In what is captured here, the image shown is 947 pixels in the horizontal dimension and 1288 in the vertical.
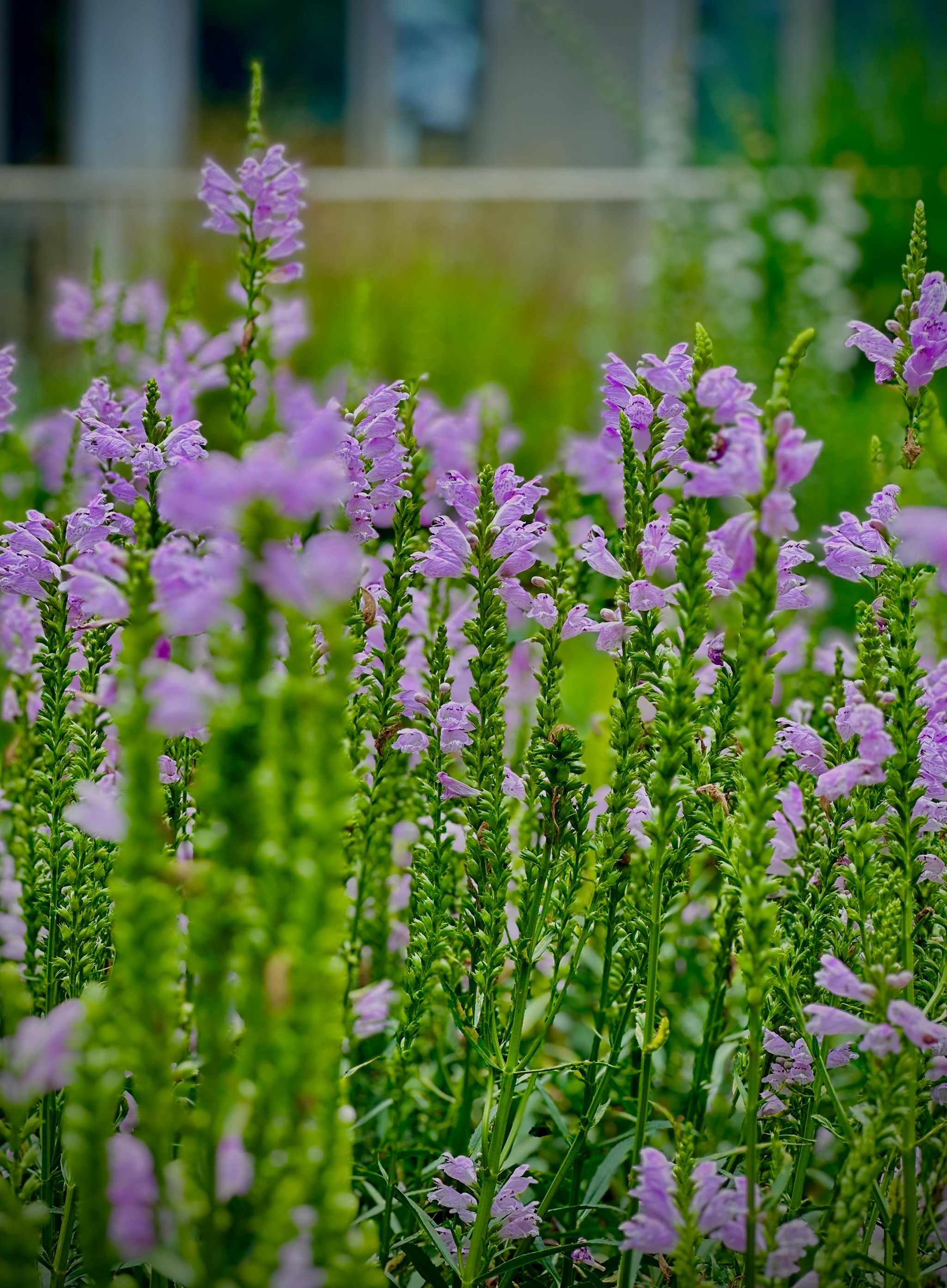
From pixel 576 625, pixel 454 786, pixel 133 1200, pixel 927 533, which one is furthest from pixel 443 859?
pixel 927 533

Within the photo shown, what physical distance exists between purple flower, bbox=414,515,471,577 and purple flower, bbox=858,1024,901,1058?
67 cm

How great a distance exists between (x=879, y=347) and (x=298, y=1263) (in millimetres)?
1184

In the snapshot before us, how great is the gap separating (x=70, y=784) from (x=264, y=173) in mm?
849

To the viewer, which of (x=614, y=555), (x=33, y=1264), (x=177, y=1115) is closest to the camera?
(x=177, y=1115)

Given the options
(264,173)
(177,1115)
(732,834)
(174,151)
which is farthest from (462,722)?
(174,151)

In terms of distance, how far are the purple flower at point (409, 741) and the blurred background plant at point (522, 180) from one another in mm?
684

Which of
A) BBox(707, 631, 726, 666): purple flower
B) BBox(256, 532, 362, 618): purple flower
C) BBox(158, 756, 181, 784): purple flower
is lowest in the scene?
BBox(158, 756, 181, 784): purple flower

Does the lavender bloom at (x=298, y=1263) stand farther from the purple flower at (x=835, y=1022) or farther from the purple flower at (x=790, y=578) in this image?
the purple flower at (x=790, y=578)

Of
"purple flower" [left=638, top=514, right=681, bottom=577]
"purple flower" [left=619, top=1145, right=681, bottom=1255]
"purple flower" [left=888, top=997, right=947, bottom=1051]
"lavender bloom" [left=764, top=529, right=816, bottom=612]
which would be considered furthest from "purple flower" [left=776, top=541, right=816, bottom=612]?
"purple flower" [left=619, top=1145, right=681, bottom=1255]

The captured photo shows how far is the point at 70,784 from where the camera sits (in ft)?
5.16

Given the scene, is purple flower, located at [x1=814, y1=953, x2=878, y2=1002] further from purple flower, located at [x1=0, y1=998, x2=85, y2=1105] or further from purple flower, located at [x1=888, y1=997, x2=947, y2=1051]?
purple flower, located at [x1=0, y1=998, x2=85, y2=1105]

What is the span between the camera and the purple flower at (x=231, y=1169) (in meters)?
0.98

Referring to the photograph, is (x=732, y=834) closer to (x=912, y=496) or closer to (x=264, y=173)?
(x=912, y=496)

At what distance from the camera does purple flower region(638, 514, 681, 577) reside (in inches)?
59.5
